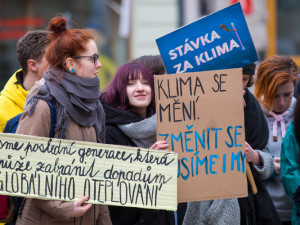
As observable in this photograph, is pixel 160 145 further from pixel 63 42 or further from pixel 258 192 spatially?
pixel 258 192

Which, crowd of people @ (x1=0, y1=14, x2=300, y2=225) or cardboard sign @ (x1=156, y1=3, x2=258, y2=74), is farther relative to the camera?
cardboard sign @ (x1=156, y1=3, x2=258, y2=74)

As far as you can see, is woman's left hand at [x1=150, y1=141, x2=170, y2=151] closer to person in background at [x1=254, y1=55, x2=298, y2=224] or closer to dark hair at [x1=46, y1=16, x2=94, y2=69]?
dark hair at [x1=46, y1=16, x2=94, y2=69]

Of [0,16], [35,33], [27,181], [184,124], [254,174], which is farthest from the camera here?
[0,16]

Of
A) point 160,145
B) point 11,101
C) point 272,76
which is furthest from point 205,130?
point 11,101

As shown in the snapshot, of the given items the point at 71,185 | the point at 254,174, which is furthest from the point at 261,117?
the point at 71,185

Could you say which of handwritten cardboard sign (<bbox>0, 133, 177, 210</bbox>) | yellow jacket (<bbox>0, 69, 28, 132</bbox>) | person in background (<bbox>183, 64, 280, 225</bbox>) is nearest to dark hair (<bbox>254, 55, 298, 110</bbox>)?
person in background (<bbox>183, 64, 280, 225</bbox>)

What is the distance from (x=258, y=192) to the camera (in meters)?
3.93

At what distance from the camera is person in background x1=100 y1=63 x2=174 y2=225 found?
3814 millimetres

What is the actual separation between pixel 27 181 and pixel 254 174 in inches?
58.3

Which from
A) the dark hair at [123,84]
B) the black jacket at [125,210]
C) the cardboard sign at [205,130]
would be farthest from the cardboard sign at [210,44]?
the black jacket at [125,210]

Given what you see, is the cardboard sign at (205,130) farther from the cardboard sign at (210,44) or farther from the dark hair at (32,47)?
the dark hair at (32,47)

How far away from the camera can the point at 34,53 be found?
13.7 feet

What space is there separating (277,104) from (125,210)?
1399 mm

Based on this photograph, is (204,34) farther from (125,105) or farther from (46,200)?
(46,200)
